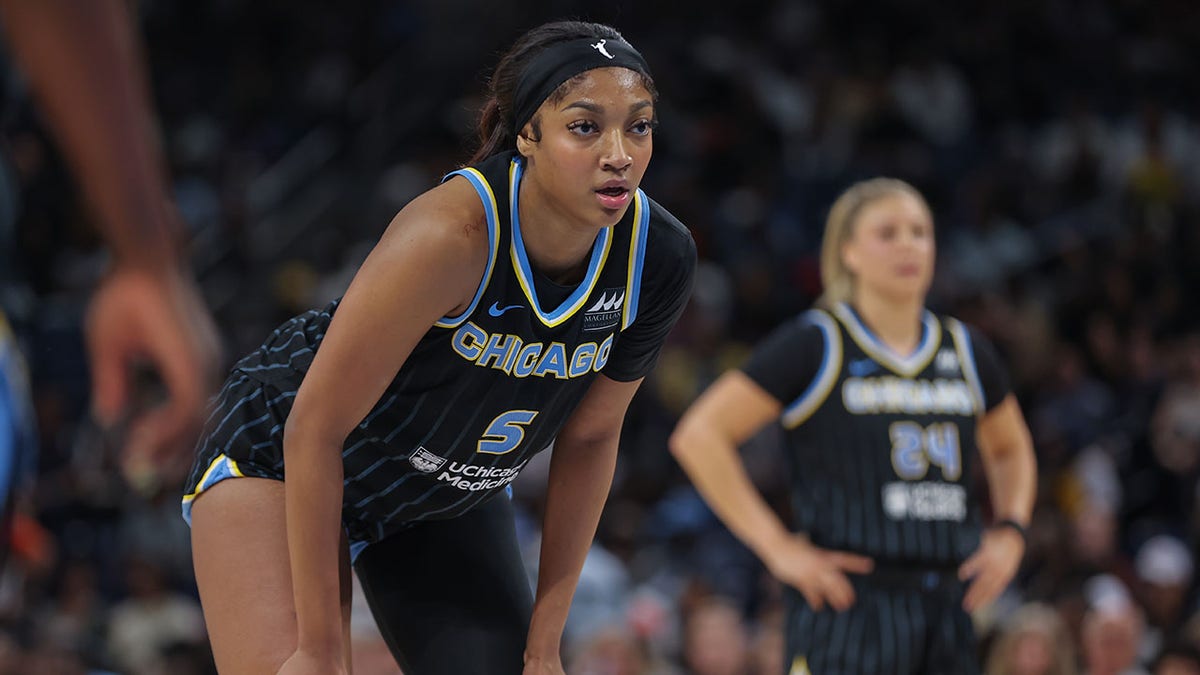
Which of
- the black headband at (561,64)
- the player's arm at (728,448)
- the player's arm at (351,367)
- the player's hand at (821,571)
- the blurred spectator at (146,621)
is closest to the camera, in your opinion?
the player's arm at (351,367)

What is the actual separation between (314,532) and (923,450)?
2.53 meters

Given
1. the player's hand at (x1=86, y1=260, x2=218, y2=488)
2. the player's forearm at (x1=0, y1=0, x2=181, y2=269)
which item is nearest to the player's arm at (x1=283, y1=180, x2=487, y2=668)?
the player's hand at (x1=86, y1=260, x2=218, y2=488)

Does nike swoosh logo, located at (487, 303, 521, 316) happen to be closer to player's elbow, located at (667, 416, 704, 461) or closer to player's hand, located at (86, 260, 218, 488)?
player's hand, located at (86, 260, 218, 488)

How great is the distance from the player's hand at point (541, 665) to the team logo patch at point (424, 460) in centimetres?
48

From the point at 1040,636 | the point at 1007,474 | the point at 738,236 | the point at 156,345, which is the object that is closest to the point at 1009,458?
the point at 1007,474

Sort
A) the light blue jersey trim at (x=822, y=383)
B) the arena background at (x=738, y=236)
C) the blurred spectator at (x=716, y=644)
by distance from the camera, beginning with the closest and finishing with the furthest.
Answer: the light blue jersey trim at (x=822, y=383), the blurred spectator at (x=716, y=644), the arena background at (x=738, y=236)

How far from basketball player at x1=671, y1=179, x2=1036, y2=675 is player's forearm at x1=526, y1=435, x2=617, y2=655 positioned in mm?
1579

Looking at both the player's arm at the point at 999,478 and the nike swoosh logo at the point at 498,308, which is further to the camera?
the player's arm at the point at 999,478

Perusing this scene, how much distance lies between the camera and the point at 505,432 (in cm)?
334

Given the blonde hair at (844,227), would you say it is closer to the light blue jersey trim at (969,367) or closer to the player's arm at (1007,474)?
the light blue jersey trim at (969,367)

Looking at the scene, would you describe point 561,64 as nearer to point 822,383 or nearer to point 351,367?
point 351,367

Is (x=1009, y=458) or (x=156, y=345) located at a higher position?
(x=156, y=345)

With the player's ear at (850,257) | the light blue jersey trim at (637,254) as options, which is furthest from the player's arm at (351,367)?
the player's ear at (850,257)

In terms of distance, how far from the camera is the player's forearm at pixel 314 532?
2.99 m
